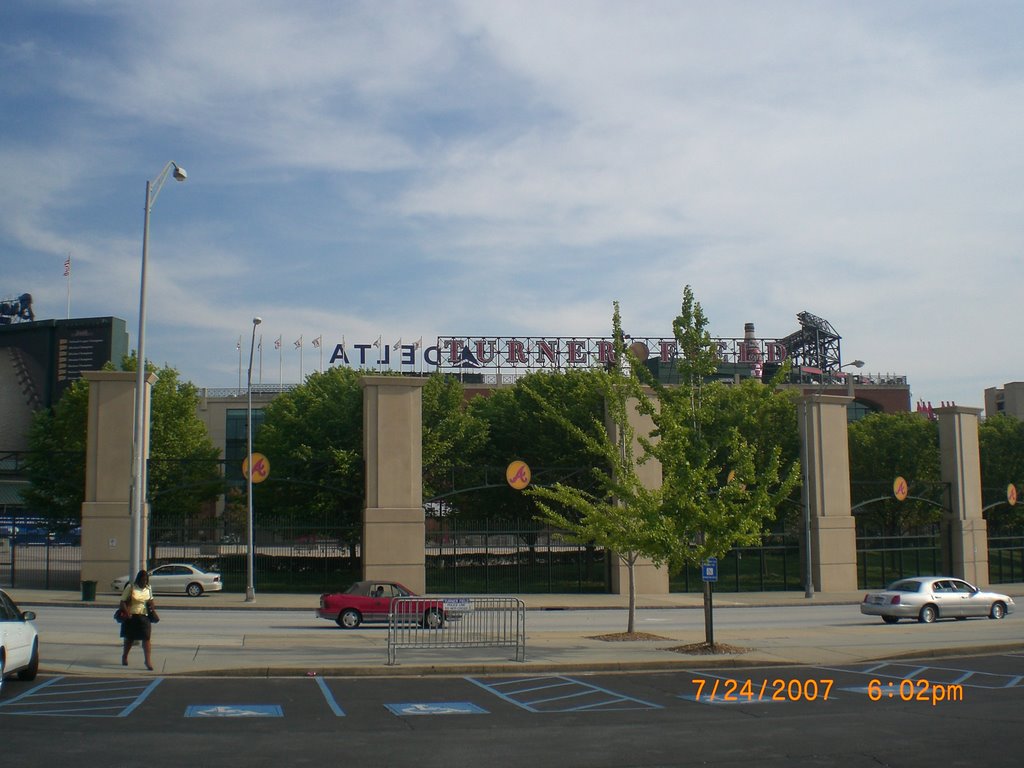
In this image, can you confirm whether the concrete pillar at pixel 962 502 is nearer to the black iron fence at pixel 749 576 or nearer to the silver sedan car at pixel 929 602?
the black iron fence at pixel 749 576

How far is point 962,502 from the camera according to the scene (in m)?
46.9

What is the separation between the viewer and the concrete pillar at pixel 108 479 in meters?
36.4

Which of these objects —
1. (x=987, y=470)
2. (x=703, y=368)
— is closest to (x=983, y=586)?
(x=987, y=470)

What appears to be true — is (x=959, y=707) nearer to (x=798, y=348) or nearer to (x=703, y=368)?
(x=703, y=368)

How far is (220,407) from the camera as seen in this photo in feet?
300

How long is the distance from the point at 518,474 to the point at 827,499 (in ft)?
46.8

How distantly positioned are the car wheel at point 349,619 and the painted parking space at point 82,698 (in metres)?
10.9

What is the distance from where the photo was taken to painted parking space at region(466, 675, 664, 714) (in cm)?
1410

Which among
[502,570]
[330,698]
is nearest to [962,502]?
[502,570]

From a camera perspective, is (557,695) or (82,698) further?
(557,695)

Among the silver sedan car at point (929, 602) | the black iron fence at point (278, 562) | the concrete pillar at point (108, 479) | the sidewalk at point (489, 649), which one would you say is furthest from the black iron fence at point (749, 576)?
the concrete pillar at point (108, 479)

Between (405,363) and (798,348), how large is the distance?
44382 mm

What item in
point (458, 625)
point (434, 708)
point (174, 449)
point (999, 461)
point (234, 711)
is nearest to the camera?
point (234, 711)
